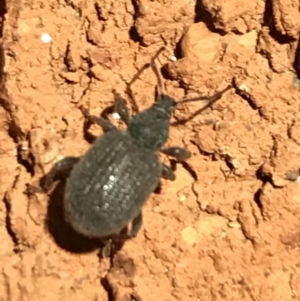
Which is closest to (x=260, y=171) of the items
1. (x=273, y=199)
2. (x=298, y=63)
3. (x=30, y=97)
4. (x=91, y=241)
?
(x=273, y=199)

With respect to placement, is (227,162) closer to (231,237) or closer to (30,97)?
(231,237)

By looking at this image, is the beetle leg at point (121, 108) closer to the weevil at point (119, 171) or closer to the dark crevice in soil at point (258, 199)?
the weevil at point (119, 171)

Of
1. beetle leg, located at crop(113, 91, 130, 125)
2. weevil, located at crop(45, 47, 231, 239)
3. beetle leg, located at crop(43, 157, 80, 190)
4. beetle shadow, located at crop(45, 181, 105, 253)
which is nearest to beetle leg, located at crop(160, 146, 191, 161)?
weevil, located at crop(45, 47, 231, 239)

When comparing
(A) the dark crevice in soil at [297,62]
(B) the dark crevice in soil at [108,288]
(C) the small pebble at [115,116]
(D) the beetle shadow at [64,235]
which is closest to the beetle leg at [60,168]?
(D) the beetle shadow at [64,235]

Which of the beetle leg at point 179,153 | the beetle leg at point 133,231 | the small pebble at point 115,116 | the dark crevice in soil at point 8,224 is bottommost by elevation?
the dark crevice in soil at point 8,224

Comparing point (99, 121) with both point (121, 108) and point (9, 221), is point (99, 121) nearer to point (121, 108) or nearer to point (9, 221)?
point (121, 108)

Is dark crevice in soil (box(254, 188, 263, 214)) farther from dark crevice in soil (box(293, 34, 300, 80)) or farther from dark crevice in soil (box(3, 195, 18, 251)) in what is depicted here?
dark crevice in soil (box(3, 195, 18, 251))
